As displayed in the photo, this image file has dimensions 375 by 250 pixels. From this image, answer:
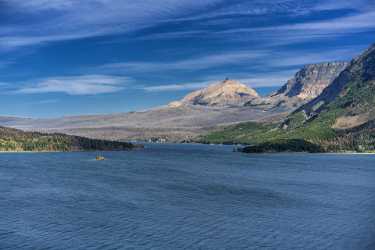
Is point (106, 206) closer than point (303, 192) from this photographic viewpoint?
Yes

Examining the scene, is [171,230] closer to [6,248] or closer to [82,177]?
[6,248]

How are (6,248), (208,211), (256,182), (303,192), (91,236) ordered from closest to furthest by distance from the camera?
(6,248) → (91,236) → (208,211) → (303,192) → (256,182)

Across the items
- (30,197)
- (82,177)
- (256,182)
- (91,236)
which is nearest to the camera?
(91,236)

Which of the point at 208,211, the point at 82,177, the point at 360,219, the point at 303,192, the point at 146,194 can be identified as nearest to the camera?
the point at 360,219

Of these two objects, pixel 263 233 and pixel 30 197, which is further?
pixel 30 197

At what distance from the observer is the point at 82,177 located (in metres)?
188

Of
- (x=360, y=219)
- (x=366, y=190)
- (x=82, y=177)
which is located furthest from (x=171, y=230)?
(x=82, y=177)

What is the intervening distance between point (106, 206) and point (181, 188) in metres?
40.3

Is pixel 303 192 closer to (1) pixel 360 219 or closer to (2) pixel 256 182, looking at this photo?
(2) pixel 256 182

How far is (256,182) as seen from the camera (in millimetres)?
174625

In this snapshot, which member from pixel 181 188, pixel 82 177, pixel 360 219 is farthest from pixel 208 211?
pixel 82 177

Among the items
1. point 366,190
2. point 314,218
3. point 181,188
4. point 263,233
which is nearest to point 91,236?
point 263,233

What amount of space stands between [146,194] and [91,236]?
53148mm

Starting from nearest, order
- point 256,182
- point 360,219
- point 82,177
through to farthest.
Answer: point 360,219 < point 256,182 < point 82,177
